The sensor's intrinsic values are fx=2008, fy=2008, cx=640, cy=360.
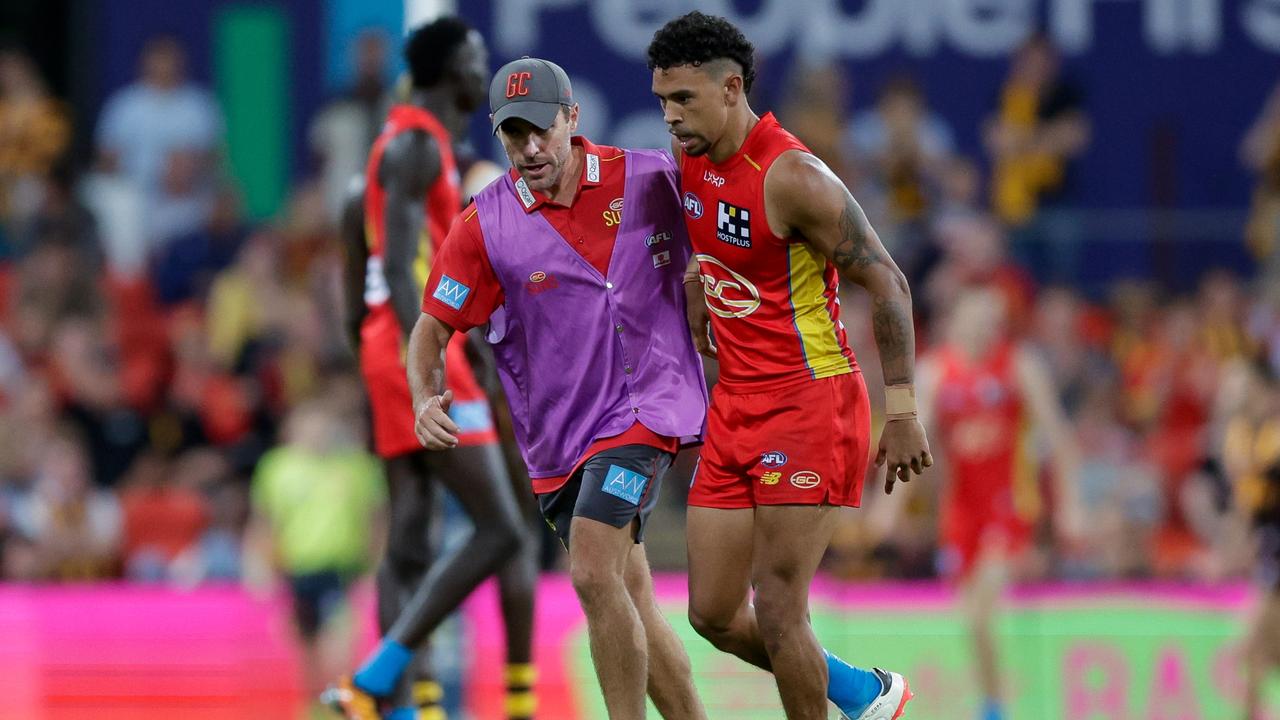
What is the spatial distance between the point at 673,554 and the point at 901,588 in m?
2.03

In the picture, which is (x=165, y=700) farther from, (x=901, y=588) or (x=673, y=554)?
(x=901, y=588)

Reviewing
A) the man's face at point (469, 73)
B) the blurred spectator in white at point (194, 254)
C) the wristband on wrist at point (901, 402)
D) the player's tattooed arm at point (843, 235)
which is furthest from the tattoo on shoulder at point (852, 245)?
the blurred spectator in white at point (194, 254)

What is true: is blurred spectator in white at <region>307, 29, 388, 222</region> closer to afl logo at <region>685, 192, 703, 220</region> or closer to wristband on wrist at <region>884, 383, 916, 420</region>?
afl logo at <region>685, 192, 703, 220</region>

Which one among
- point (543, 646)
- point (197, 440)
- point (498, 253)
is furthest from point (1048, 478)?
point (498, 253)

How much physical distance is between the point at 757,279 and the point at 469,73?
2325mm

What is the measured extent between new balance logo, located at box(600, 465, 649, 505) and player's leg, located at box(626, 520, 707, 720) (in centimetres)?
28

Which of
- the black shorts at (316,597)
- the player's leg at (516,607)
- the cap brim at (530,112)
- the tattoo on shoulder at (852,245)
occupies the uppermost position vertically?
the cap brim at (530,112)

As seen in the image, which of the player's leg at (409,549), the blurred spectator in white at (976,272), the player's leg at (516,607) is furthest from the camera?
the blurred spectator in white at (976,272)

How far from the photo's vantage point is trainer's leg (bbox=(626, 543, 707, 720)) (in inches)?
283

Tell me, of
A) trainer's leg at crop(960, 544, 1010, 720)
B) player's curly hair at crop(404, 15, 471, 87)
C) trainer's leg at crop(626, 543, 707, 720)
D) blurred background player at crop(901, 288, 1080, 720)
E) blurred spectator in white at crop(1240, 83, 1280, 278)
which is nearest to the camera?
trainer's leg at crop(626, 543, 707, 720)

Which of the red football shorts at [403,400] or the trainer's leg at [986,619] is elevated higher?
the red football shorts at [403,400]

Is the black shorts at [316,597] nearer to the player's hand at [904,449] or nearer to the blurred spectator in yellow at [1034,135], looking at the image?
the blurred spectator in yellow at [1034,135]

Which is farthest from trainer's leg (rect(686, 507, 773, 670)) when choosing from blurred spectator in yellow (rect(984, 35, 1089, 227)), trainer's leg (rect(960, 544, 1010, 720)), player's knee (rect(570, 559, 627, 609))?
blurred spectator in yellow (rect(984, 35, 1089, 227))

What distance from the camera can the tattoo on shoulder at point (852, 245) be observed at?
676 centimetres
